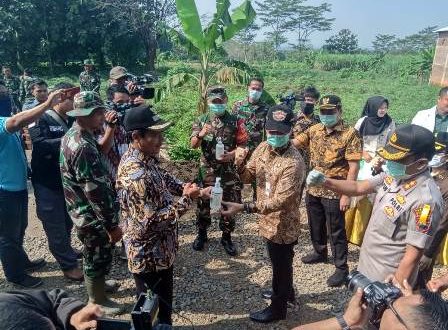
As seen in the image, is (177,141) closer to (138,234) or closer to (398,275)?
(138,234)

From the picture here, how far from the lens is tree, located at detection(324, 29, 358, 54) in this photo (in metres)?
45.9

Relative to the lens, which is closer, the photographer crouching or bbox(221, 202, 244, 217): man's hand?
the photographer crouching

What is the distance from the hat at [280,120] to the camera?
10.4ft

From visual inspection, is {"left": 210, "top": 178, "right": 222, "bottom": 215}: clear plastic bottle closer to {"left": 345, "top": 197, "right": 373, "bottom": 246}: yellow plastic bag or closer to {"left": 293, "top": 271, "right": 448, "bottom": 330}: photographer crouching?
{"left": 293, "top": 271, "right": 448, "bottom": 330}: photographer crouching

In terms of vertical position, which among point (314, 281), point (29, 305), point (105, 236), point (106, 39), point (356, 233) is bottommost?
point (314, 281)

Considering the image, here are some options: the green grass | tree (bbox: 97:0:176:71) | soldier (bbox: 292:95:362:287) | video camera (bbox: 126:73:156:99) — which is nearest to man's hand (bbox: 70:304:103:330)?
soldier (bbox: 292:95:362:287)

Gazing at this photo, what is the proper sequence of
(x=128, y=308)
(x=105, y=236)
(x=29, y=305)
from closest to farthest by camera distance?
(x=29, y=305), (x=105, y=236), (x=128, y=308)

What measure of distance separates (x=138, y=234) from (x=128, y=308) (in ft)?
4.74

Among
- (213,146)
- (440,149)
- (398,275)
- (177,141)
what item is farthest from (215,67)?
(398,275)

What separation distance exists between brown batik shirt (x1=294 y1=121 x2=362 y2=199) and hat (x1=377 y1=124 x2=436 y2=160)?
1598 millimetres

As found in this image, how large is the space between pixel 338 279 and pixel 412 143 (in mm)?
2326

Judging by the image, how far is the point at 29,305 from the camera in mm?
1479

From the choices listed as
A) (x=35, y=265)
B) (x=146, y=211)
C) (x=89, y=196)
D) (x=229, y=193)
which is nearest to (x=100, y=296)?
(x=89, y=196)

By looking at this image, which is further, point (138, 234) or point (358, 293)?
point (138, 234)
